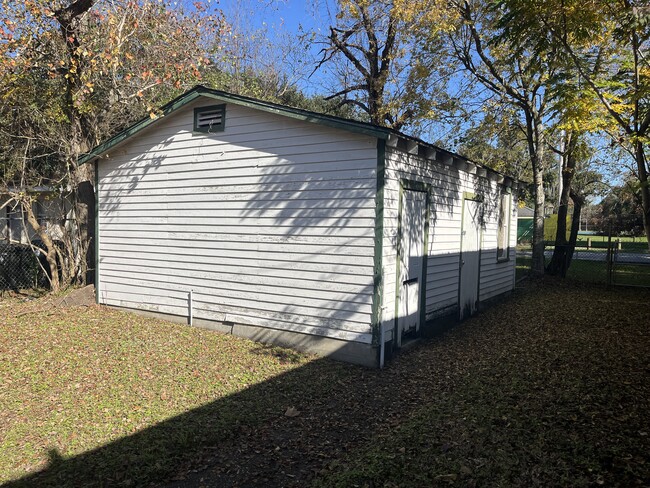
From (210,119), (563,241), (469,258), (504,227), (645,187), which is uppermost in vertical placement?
(210,119)

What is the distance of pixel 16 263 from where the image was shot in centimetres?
1173

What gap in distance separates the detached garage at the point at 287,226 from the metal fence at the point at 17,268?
331 centimetres

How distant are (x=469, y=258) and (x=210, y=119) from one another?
19.3 ft

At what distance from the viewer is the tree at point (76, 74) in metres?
9.16

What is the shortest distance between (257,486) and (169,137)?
6759mm

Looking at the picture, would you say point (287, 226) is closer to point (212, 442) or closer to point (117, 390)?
point (117, 390)

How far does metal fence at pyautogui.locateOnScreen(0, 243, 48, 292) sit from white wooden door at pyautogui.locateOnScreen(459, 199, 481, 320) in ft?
34.2

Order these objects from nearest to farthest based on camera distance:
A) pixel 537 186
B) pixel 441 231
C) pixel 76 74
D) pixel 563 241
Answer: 1. pixel 441 231
2. pixel 76 74
3. pixel 537 186
4. pixel 563 241

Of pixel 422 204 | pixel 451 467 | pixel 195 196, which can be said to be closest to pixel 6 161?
pixel 195 196

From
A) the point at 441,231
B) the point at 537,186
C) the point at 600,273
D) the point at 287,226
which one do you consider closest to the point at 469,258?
the point at 441,231

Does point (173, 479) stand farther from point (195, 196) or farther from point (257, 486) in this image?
point (195, 196)

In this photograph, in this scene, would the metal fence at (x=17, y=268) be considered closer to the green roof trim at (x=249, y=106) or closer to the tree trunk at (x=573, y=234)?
the green roof trim at (x=249, y=106)

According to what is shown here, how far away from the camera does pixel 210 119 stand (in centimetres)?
801

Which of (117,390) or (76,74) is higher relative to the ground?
(76,74)
